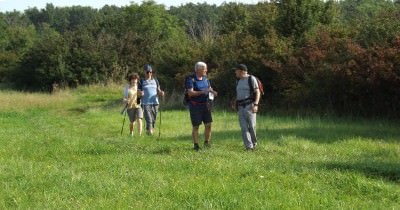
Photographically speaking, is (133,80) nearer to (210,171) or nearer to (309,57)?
(210,171)

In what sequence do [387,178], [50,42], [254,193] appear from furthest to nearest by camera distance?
1. [50,42]
2. [387,178]
3. [254,193]

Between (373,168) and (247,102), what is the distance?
3.62 metres

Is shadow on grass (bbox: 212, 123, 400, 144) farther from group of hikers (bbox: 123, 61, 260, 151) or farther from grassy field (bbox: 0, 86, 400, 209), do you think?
group of hikers (bbox: 123, 61, 260, 151)

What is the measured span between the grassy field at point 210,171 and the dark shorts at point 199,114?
644 millimetres

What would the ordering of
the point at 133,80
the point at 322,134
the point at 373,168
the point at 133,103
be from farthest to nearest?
1. the point at 133,80
2. the point at 133,103
3. the point at 322,134
4. the point at 373,168

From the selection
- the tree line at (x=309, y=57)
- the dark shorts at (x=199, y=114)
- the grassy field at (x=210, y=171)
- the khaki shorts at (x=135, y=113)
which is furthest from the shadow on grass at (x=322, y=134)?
the tree line at (x=309, y=57)

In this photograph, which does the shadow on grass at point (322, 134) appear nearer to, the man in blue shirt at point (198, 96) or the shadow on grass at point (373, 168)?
the man in blue shirt at point (198, 96)

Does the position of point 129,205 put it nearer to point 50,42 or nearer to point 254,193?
point 254,193

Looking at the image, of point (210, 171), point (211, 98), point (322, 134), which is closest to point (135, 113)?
point (211, 98)

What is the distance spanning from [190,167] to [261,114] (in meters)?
13.5

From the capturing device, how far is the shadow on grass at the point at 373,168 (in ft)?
27.3

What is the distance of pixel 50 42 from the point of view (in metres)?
A: 48.7

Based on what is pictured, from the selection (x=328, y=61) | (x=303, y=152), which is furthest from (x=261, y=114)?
(x=303, y=152)

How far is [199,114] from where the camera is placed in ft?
38.6
